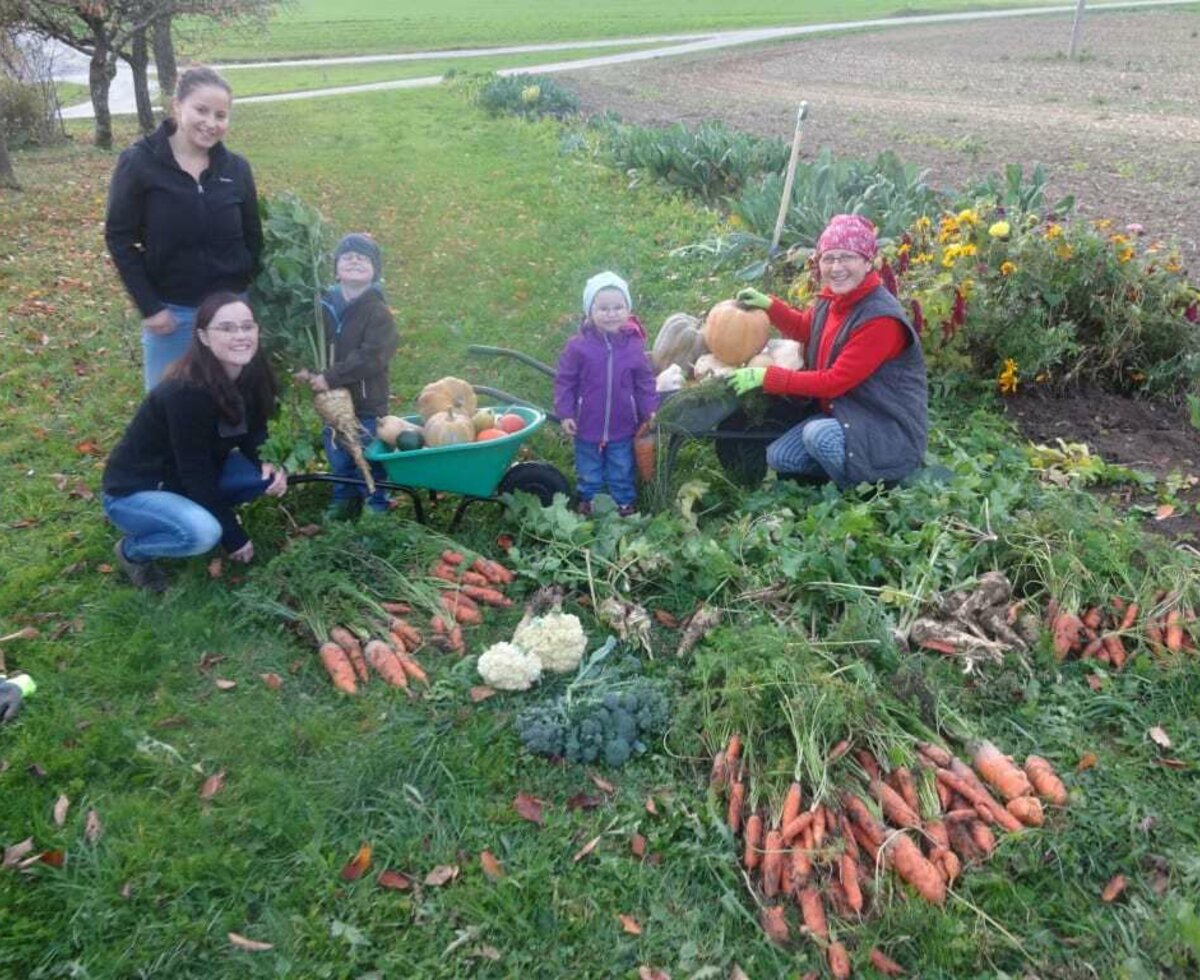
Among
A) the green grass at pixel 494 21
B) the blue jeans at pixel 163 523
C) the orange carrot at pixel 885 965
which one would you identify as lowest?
the orange carrot at pixel 885 965

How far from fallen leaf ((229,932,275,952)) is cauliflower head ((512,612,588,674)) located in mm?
1293

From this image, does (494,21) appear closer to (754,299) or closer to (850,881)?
(754,299)

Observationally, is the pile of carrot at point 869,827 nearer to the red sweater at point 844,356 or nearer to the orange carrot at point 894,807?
the orange carrot at point 894,807

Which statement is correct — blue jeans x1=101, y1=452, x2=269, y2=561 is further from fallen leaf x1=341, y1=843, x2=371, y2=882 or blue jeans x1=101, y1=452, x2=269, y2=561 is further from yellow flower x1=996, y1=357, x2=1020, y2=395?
yellow flower x1=996, y1=357, x2=1020, y2=395

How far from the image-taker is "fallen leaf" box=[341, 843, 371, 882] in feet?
9.52

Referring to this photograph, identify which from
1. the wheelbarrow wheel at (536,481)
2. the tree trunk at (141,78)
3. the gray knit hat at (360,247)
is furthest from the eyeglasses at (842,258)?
the tree trunk at (141,78)

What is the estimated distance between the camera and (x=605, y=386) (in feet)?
15.3

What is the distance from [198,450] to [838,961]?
117 inches

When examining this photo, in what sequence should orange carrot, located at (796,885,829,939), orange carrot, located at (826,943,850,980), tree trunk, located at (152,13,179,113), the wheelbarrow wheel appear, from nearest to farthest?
orange carrot, located at (826,943,850,980), orange carrot, located at (796,885,829,939), the wheelbarrow wheel, tree trunk, located at (152,13,179,113)

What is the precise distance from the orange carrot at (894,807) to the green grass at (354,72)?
2373 cm

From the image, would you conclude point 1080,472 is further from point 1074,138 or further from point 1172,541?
point 1074,138

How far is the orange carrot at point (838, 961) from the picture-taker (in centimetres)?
258

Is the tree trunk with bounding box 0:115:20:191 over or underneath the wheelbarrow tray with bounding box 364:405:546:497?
Result: over

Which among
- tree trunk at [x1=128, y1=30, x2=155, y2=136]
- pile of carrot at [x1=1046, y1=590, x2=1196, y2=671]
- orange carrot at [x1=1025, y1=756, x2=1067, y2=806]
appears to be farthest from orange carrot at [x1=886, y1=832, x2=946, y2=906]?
tree trunk at [x1=128, y1=30, x2=155, y2=136]
